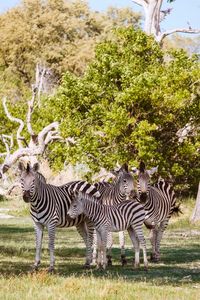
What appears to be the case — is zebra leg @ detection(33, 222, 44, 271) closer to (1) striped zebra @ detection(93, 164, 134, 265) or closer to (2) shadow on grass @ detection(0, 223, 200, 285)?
(2) shadow on grass @ detection(0, 223, 200, 285)

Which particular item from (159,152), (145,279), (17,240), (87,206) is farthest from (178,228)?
(145,279)

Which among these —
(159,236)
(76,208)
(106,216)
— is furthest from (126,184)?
(76,208)

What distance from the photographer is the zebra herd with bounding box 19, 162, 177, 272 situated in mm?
16594

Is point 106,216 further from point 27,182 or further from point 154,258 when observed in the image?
point 154,258

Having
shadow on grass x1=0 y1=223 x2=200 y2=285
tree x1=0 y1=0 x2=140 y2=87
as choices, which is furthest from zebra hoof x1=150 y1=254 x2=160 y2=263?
tree x1=0 y1=0 x2=140 y2=87

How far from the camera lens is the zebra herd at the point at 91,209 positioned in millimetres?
16594

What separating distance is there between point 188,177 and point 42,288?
79.9 ft

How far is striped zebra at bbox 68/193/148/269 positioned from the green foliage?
12144 mm

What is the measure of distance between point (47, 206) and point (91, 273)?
117 inches

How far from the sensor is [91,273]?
14438mm

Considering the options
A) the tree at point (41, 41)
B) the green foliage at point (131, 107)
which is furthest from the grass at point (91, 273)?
the tree at point (41, 41)

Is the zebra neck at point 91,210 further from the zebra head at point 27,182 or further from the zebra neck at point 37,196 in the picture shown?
the zebra head at point 27,182

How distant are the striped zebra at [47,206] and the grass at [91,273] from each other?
28.4 inches

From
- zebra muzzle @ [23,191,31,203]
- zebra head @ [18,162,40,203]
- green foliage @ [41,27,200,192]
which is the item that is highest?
green foliage @ [41,27,200,192]
